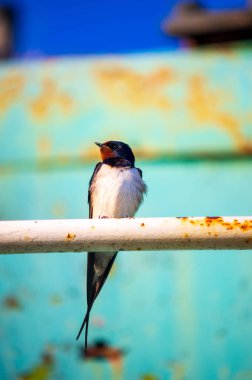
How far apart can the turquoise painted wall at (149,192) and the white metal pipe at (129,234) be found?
4.72 feet

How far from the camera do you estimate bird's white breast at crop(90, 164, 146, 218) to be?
213 cm

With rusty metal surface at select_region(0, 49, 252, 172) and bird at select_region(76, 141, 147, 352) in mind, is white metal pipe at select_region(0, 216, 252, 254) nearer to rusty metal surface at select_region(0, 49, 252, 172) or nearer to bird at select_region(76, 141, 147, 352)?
bird at select_region(76, 141, 147, 352)

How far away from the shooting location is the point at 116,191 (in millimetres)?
2125

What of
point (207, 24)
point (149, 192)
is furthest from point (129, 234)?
point (207, 24)

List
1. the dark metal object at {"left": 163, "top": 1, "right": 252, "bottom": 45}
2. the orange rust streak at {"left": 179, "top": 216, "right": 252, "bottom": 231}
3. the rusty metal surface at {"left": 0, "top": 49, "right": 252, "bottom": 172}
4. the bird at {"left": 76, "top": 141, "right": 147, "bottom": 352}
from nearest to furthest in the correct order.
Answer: the orange rust streak at {"left": 179, "top": 216, "right": 252, "bottom": 231}
the bird at {"left": 76, "top": 141, "right": 147, "bottom": 352}
the rusty metal surface at {"left": 0, "top": 49, "right": 252, "bottom": 172}
the dark metal object at {"left": 163, "top": 1, "right": 252, "bottom": 45}

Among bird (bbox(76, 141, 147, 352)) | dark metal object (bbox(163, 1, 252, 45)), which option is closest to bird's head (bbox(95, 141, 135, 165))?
bird (bbox(76, 141, 147, 352))

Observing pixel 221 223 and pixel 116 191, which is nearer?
pixel 221 223

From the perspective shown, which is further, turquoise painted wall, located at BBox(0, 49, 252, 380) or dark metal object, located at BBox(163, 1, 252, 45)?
dark metal object, located at BBox(163, 1, 252, 45)

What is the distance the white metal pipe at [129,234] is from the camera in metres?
0.98

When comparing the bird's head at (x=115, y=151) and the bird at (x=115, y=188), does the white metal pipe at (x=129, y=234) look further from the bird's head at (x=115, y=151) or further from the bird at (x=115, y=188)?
the bird's head at (x=115, y=151)

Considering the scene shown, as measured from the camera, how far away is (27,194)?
275 cm

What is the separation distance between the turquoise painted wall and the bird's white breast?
15.7 inches

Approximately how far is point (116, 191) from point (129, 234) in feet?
3.79

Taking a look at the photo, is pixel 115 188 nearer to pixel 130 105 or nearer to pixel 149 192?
pixel 149 192
